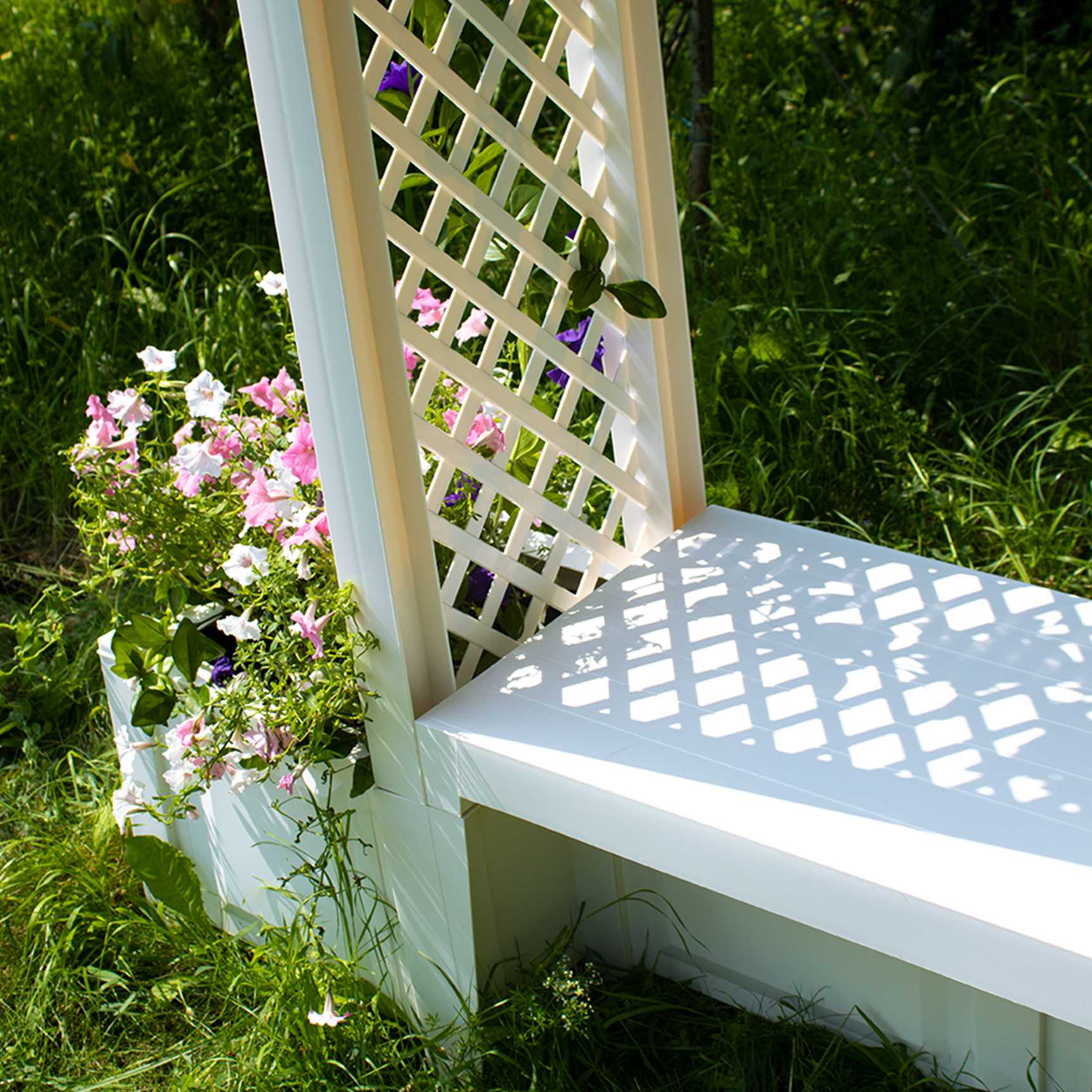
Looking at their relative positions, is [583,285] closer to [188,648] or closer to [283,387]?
[283,387]

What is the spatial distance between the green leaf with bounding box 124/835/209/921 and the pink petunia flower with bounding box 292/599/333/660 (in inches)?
21.3

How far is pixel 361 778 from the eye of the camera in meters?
1.81

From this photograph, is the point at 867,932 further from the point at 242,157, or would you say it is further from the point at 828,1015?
the point at 242,157

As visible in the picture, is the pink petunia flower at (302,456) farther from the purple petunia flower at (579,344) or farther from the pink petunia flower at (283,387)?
the purple petunia flower at (579,344)

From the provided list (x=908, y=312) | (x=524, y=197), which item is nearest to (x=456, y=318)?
(x=524, y=197)

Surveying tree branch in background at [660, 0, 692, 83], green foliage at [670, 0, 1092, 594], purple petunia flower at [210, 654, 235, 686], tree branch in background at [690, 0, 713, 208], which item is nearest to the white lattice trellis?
purple petunia flower at [210, 654, 235, 686]

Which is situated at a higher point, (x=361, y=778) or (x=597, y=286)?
(x=597, y=286)

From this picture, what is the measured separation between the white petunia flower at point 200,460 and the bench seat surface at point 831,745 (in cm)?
47

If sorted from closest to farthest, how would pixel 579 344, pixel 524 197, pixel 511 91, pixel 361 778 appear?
1. pixel 361 778
2. pixel 524 197
3. pixel 579 344
4. pixel 511 91

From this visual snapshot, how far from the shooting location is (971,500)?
2707 millimetres

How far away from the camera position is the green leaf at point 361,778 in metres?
1.80

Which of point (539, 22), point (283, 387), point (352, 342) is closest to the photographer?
point (352, 342)

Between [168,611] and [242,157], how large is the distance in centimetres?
219

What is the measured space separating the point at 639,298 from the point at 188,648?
82cm
